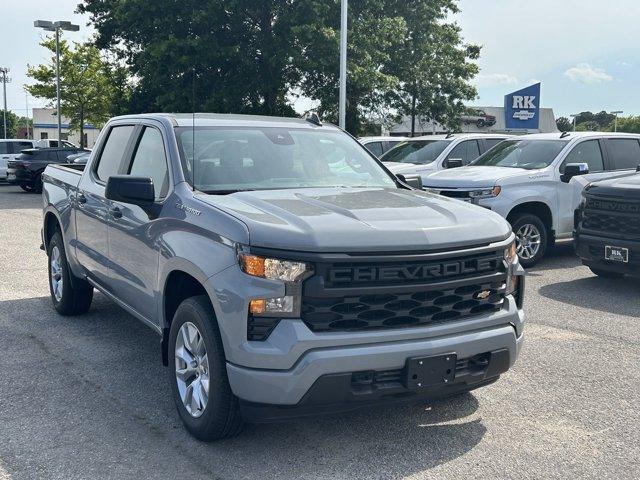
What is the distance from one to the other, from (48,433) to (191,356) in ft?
3.15

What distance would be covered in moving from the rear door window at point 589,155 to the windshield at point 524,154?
207 mm

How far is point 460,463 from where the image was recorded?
12.2 ft

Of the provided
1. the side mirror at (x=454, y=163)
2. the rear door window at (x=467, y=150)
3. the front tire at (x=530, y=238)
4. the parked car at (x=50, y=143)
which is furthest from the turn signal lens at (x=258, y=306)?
the parked car at (x=50, y=143)

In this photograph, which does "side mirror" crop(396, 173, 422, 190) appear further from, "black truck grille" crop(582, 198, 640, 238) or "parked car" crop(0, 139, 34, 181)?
"parked car" crop(0, 139, 34, 181)

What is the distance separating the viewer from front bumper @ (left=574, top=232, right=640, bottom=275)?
7.84m

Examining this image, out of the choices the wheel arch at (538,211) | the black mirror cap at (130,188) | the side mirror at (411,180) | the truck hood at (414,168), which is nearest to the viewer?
the black mirror cap at (130,188)

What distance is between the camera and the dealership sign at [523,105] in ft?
89.5

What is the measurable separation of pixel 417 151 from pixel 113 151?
908cm

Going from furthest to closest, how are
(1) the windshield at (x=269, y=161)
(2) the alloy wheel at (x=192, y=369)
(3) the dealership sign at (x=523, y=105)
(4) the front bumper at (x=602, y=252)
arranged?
(3) the dealership sign at (x=523, y=105)
(4) the front bumper at (x=602, y=252)
(1) the windshield at (x=269, y=161)
(2) the alloy wheel at (x=192, y=369)

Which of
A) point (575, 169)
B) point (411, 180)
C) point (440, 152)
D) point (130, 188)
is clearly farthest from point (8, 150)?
point (130, 188)

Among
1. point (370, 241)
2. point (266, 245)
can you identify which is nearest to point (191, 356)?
point (266, 245)

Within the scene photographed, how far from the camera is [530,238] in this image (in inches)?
386

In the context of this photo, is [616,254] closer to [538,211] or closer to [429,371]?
[538,211]

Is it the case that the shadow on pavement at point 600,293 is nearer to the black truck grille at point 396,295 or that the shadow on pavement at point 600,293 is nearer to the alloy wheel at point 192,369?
the black truck grille at point 396,295
